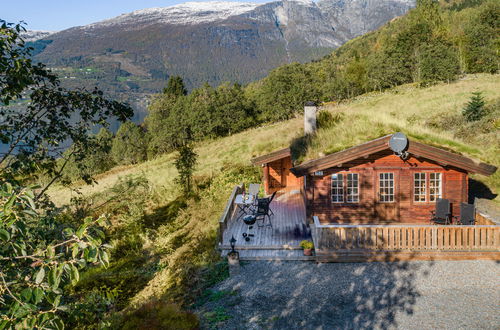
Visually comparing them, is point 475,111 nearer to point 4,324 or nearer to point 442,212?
point 442,212

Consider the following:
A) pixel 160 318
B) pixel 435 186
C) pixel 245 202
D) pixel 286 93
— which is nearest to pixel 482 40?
pixel 286 93

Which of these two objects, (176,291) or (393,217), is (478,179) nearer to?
(393,217)

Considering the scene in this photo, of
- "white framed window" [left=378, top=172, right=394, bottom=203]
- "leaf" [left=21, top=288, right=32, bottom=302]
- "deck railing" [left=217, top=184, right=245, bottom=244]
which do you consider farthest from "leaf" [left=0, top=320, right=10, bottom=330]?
"white framed window" [left=378, top=172, right=394, bottom=203]

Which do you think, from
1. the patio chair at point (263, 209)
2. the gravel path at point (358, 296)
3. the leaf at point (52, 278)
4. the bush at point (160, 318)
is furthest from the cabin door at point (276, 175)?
the leaf at point (52, 278)

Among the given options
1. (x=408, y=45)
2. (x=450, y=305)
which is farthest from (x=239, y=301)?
(x=408, y=45)

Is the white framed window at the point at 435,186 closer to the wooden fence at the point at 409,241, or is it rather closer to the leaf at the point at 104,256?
the wooden fence at the point at 409,241

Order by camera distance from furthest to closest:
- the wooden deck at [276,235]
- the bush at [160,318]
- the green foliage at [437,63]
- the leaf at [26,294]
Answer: the green foliage at [437,63], the wooden deck at [276,235], the bush at [160,318], the leaf at [26,294]
